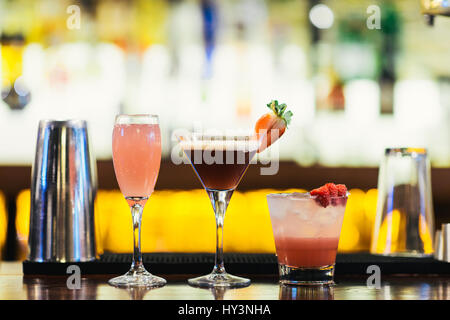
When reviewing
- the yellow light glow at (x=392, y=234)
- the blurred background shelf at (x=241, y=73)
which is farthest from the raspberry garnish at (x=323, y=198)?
the blurred background shelf at (x=241, y=73)

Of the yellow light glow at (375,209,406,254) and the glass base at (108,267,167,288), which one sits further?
the yellow light glow at (375,209,406,254)

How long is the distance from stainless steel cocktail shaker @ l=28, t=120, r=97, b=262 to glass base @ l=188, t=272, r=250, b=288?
307 mm

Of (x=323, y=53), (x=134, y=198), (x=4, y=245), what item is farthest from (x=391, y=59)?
(x=134, y=198)

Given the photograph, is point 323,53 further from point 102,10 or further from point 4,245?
point 4,245

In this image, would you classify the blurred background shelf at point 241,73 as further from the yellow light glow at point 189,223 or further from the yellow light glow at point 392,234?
the yellow light glow at point 392,234

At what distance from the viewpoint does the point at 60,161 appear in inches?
55.4

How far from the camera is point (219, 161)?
1.35 m

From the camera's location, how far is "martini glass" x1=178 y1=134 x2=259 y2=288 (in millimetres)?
1304

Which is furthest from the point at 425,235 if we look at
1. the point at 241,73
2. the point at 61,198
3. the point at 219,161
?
the point at 241,73

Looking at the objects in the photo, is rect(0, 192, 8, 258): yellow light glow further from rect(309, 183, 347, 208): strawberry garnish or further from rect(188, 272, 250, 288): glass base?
rect(309, 183, 347, 208): strawberry garnish

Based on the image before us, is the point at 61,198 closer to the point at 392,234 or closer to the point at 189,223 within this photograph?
the point at 392,234

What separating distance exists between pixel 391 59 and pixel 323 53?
1.39 ft

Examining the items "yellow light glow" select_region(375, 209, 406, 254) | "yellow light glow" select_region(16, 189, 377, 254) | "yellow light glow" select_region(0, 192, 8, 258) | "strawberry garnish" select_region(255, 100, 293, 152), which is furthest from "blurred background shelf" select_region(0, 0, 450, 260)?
"strawberry garnish" select_region(255, 100, 293, 152)

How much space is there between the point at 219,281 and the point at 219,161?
0.26 m
